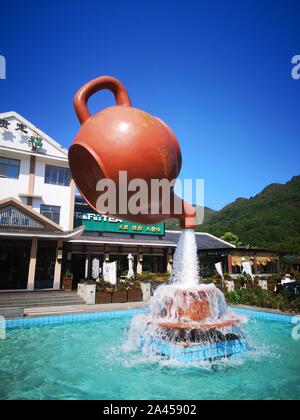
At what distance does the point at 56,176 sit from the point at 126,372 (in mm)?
16041

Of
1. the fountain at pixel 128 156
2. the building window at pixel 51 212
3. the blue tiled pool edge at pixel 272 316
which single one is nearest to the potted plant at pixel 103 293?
the blue tiled pool edge at pixel 272 316

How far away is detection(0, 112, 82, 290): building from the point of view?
15773 mm

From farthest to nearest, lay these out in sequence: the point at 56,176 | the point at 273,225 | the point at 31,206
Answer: the point at 273,225 → the point at 56,176 → the point at 31,206

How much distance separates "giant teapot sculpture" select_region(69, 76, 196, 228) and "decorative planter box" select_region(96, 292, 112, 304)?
35.2 ft

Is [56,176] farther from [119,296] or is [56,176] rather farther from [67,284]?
[119,296]

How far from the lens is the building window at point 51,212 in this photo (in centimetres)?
1827

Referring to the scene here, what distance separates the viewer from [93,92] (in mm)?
3916

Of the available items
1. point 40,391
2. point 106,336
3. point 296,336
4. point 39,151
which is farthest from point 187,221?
point 39,151

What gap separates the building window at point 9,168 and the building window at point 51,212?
97.5 inches

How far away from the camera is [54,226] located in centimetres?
1630

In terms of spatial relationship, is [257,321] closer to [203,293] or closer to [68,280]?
[203,293]

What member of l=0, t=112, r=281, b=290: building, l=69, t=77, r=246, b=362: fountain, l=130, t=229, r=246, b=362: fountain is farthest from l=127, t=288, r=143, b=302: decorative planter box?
l=69, t=77, r=246, b=362: fountain

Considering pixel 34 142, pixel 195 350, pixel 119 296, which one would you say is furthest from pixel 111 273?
pixel 34 142

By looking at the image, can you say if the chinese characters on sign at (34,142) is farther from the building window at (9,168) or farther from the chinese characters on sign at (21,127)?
the building window at (9,168)
